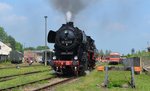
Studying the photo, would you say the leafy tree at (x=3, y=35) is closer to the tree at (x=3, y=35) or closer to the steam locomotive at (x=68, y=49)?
the tree at (x=3, y=35)

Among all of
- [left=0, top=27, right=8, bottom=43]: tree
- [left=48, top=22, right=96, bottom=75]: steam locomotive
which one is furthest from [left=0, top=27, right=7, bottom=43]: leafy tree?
[left=48, top=22, right=96, bottom=75]: steam locomotive

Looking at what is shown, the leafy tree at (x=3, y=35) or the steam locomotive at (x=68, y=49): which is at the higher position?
the leafy tree at (x=3, y=35)

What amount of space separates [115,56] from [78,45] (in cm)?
4376

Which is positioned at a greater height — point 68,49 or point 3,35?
point 3,35

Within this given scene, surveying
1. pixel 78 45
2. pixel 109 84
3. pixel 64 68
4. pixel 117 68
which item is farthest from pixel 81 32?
pixel 109 84

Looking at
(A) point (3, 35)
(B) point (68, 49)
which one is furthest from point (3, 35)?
(B) point (68, 49)

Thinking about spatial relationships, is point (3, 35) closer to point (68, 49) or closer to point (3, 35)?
point (3, 35)

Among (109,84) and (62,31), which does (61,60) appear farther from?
(109,84)

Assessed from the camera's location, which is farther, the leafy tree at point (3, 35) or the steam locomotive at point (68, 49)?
the leafy tree at point (3, 35)

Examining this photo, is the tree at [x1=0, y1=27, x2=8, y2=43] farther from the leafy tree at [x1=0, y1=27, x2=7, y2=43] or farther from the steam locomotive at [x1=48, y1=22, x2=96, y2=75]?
the steam locomotive at [x1=48, y1=22, x2=96, y2=75]

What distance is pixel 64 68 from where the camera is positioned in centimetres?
2784

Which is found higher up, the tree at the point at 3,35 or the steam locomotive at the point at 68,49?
the tree at the point at 3,35

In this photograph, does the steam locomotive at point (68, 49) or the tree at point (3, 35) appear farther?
the tree at point (3, 35)

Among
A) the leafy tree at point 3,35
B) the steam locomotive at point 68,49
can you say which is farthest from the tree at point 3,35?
the steam locomotive at point 68,49
